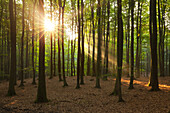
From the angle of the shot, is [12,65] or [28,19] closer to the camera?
[12,65]

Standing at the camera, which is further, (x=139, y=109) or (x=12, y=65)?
(x=12, y=65)

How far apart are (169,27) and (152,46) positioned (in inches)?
504

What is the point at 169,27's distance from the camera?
20.1m

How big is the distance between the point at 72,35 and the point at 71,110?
18329mm

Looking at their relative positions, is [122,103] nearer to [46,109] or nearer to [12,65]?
[46,109]

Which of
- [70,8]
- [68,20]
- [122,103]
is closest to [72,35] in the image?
[68,20]

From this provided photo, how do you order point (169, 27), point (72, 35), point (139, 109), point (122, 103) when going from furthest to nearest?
point (72, 35) → point (169, 27) → point (122, 103) → point (139, 109)

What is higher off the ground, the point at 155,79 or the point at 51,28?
Result: the point at 51,28

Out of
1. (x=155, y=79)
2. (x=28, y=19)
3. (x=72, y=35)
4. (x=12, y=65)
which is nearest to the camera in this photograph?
(x=155, y=79)

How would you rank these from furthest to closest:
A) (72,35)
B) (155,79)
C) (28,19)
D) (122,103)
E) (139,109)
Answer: (72,35) → (28,19) → (155,79) → (122,103) → (139,109)

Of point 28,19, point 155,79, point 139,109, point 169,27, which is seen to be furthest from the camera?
point 169,27

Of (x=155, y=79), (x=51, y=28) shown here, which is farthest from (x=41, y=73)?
(x=51, y=28)

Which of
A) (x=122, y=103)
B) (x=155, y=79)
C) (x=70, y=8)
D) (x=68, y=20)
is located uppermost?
(x=70, y=8)

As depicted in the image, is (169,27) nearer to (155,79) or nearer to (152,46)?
(152,46)
